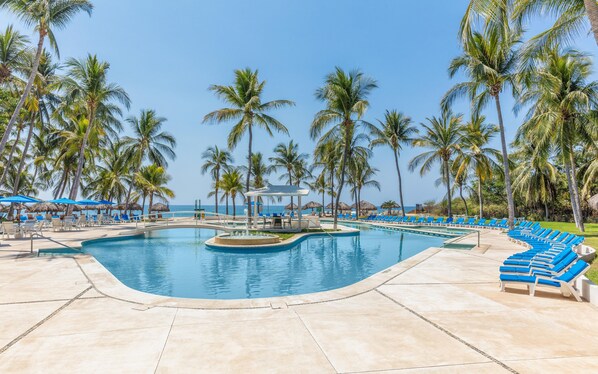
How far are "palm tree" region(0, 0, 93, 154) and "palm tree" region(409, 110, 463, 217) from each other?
81.5 feet

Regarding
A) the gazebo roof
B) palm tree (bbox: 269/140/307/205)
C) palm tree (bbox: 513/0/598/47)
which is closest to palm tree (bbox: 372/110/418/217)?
palm tree (bbox: 269/140/307/205)

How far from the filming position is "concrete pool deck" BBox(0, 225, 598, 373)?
10.7 feet

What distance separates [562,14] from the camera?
9.01 metres

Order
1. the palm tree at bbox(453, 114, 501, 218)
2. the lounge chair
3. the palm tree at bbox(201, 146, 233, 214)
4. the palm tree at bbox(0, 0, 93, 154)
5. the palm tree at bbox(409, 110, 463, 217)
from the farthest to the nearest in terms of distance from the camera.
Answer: the palm tree at bbox(201, 146, 233, 214), the palm tree at bbox(409, 110, 463, 217), the palm tree at bbox(453, 114, 501, 218), the palm tree at bbox(0, 0, 93, 154), the lounge chair

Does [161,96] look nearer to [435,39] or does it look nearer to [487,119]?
[435,39]

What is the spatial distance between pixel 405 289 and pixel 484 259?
4.93 m

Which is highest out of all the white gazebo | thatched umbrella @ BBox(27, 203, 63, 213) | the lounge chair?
the white gazebo

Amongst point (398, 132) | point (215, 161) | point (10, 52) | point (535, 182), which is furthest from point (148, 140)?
point (535, 182)

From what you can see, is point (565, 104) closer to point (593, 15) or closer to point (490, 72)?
point (490, 72)

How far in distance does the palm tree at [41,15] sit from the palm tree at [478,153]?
81.9ft

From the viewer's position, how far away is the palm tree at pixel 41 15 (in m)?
14.6

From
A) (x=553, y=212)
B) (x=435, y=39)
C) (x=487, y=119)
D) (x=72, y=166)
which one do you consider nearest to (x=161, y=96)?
(x=72, y=166)

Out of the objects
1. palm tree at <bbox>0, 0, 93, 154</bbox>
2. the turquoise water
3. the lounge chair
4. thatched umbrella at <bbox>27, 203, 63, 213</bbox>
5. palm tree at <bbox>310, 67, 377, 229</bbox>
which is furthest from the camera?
thatched umbrella at <bbox>27, 203, 63, 213</bbox>

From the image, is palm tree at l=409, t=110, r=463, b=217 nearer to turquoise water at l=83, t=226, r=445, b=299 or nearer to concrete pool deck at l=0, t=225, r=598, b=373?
turquoise water at l=83, t=226, r=445, b=299
